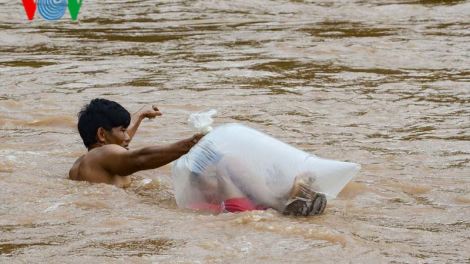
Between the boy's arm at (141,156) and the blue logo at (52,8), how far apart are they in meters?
11.2

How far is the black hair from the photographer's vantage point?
222 inches

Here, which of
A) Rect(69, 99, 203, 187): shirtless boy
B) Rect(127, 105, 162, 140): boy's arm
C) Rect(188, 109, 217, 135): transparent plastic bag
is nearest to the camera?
Rect(188, 109, 217, 135): transparent plastic bag

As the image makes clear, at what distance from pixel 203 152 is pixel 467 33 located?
9.36 meters

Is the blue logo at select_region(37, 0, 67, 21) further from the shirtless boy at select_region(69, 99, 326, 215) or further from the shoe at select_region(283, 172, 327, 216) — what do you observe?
the shoe at select_region(283, 172, 327, 216)

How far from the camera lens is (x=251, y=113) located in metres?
8.56

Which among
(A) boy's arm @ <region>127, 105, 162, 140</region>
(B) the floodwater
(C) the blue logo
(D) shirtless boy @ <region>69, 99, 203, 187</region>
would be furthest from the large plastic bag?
(C) the blue logo

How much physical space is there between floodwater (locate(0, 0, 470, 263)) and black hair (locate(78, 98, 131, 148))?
1.18ft

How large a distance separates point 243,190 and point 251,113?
12.1ft

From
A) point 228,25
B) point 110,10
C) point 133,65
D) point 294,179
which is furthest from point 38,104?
point 110,10

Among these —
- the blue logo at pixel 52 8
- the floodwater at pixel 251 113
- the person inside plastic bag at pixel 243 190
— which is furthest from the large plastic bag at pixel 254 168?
the blue logo at pixel 52 8

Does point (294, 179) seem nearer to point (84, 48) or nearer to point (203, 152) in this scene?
point (203, 152)

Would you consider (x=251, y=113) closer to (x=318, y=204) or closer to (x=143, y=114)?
(x=143, y=114)

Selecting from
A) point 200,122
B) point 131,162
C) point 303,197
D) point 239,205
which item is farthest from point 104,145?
point 303,197

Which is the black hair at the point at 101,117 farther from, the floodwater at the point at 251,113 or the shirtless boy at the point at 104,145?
the floodwater at the point at 251,113
